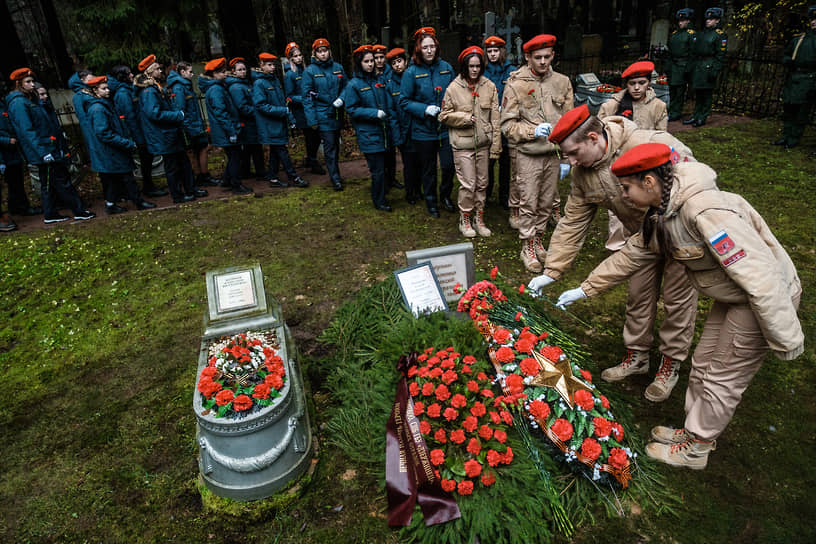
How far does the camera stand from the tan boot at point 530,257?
5543 millimetres

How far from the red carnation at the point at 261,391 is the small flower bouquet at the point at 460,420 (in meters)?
0.87

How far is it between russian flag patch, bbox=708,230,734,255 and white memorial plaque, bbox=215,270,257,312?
296 cm

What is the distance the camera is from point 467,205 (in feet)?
20.8

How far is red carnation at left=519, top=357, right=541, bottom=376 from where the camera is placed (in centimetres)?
290

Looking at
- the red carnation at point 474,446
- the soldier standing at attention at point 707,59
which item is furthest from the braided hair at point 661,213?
the soldier standing at attention at point 707,59

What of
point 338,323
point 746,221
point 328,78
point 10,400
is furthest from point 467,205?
point 10,400

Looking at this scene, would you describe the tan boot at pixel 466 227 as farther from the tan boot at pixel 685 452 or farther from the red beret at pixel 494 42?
the tan boot at pixel 685 452

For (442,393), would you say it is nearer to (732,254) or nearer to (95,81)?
(732,254)

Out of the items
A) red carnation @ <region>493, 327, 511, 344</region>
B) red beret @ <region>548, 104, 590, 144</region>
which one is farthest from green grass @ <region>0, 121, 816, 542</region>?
red beret @ <region>548, 104, 590, 144</region>

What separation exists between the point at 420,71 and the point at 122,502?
5.61 metres

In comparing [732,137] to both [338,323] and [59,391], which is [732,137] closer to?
[338,323]

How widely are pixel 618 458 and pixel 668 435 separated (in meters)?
0.74

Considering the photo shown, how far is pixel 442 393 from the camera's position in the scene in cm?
280

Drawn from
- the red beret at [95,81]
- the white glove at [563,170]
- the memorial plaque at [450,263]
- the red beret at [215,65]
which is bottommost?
the memorial plaque at [450,263]
